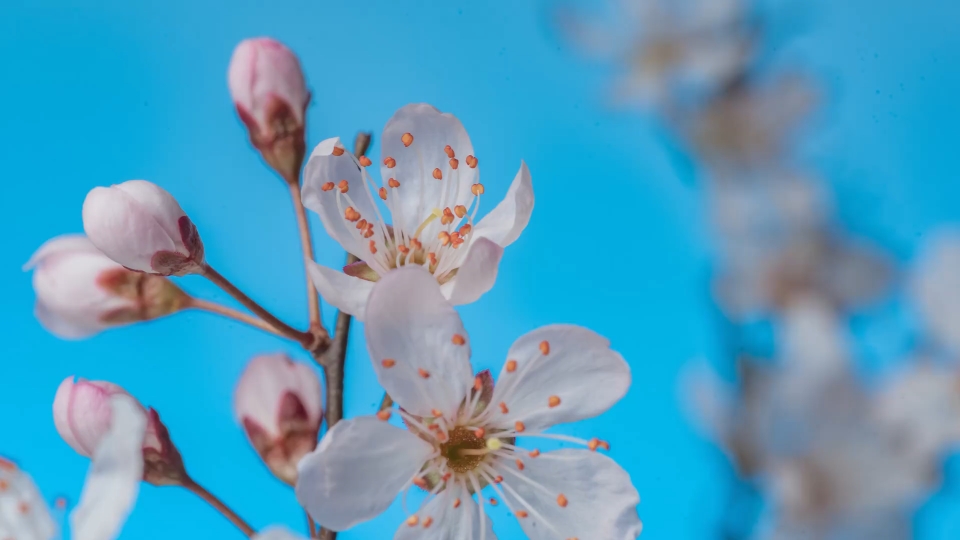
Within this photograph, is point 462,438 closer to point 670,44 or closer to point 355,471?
point 355,471

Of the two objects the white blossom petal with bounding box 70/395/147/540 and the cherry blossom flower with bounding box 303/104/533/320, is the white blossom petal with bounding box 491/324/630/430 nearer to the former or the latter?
the cherry blossom flower with bounding box 303/104/533/320

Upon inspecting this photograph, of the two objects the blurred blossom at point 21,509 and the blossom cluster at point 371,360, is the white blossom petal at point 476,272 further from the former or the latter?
the blurred blossom at point 21,509

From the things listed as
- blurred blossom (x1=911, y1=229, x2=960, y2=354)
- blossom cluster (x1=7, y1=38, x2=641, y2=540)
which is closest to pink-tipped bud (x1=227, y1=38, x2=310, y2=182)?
blossom cluster (x1=7, y1=38, x2=641, y2=540)

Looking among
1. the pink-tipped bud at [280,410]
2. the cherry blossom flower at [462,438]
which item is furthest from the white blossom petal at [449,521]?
the pink-tipped bud at [280,410]

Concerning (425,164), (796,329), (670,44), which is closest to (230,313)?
(425,164)

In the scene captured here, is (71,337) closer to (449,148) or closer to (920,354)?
(449,148)

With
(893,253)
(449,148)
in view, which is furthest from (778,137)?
(449,148)

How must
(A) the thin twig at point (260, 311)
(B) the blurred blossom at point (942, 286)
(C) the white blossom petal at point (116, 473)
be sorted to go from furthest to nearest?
(B) the blurred blossom at point (942, 286), (A) the thin twig at point (260, 311), (C) the white blossom petal at point (116, 473)
